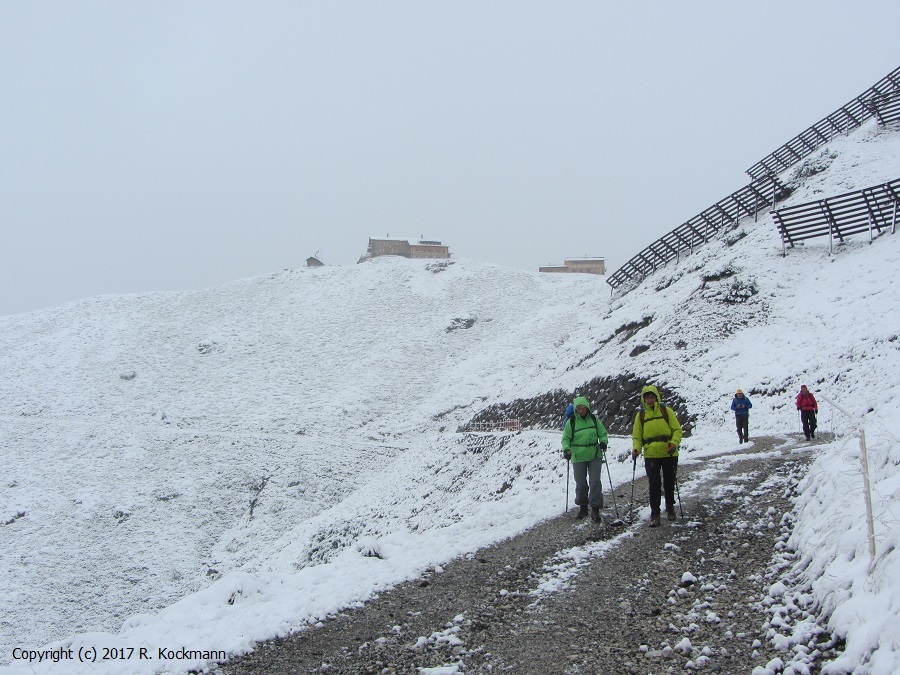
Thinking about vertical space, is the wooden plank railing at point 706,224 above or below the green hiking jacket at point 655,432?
above

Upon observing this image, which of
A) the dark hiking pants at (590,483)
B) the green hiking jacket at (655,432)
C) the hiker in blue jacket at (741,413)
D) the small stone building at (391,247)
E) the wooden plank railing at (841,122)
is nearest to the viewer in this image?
the green hiking jacket at (655,432)

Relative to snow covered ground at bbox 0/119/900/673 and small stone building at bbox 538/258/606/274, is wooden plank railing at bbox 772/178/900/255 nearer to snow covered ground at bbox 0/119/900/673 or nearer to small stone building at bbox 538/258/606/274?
snow covered ground at bbox 0/119/900/673

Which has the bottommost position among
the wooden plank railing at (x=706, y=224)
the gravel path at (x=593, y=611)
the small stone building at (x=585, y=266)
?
the gravel path at (x=593, y=611)

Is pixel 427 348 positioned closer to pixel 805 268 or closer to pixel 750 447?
pixel 805 268

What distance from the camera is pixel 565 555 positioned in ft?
29.2

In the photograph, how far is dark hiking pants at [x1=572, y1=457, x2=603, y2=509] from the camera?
10562mm

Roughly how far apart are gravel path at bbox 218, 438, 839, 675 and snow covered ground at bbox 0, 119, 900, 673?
1.62 feet

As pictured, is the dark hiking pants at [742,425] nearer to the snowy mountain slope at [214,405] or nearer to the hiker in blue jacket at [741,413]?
the hiker in blue jacket at [741,413]

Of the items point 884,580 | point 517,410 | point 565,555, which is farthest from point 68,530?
point 884,580

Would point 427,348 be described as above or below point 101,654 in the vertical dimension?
above

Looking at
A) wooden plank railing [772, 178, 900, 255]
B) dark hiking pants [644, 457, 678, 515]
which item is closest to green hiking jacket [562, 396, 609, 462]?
dark hiking pants [644, 457, 678, 515]

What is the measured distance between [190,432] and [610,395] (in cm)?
2874

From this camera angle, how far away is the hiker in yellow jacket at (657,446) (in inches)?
376

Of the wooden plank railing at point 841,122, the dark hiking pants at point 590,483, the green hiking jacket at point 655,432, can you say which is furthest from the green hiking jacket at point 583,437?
the wooden plank railing at point 841,122
